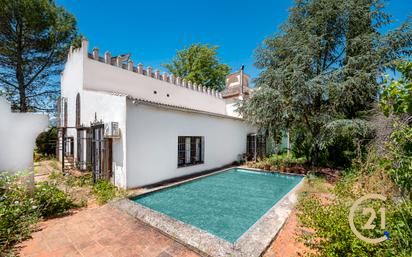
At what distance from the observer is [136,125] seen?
802 cm

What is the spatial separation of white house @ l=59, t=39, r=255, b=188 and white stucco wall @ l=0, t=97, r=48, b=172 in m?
2.57

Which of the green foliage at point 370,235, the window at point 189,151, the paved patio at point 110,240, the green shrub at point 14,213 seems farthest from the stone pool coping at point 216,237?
the window at point 189,151

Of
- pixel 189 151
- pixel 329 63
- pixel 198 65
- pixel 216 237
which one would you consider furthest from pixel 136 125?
pixel 198 65

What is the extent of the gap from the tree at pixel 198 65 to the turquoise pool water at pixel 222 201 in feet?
Answer: 73.3

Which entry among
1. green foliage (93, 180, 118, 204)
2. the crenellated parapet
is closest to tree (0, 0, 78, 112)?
the crenellated parapet

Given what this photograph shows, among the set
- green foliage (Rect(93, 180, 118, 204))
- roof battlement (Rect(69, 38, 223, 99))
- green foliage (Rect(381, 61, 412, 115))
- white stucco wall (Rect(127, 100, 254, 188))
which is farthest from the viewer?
roof battlement (Rect(69, 38, 223, 99))

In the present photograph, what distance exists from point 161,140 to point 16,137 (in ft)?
16.6

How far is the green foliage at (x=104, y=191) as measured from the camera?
21.4 ft

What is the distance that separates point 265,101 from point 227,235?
8.49 meters

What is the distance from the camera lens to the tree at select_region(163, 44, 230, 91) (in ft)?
96.8

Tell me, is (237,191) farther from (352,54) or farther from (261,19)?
(261,19)

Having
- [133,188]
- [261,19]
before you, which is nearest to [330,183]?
[133,188]

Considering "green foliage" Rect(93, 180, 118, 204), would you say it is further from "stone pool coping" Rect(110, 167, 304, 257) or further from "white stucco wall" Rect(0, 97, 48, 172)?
"white stucco wall" Rect(0, 97, 48, 172)

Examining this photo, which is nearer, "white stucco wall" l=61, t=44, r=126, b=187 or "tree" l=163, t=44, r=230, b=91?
"white stucco wall" l=61, t=44, r=126, b=187
